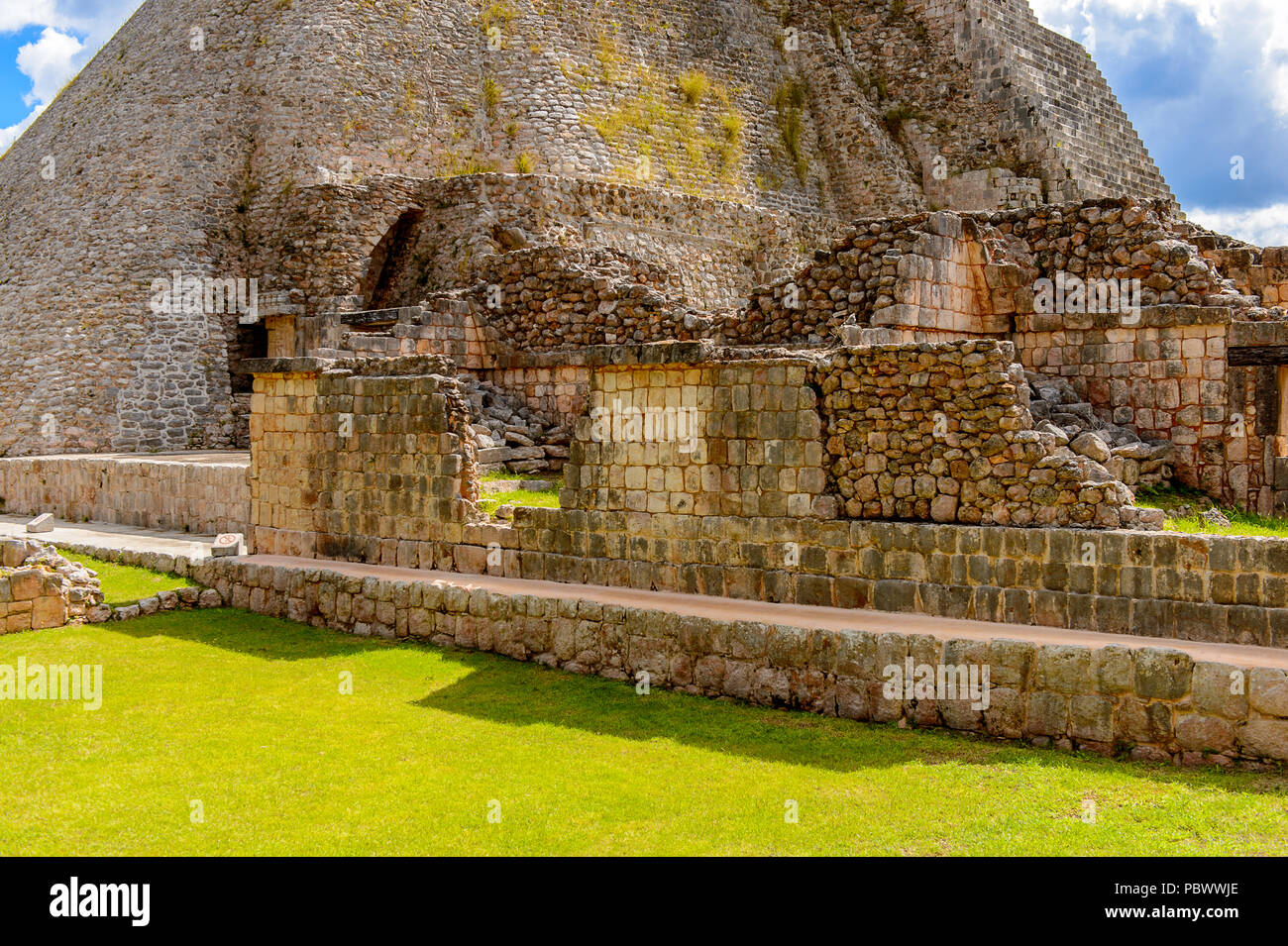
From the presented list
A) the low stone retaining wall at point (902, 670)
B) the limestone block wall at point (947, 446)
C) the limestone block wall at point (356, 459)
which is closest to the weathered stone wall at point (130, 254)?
the limestone block wall at point (356, 459)

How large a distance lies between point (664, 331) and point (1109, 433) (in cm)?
651

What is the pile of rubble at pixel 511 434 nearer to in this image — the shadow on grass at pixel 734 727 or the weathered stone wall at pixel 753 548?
the weathered stone wall at pixel 753 548

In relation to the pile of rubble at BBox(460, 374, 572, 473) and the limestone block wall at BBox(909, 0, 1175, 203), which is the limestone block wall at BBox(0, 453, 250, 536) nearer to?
the pile of rubble at BBox(460, 374, 572, 473)

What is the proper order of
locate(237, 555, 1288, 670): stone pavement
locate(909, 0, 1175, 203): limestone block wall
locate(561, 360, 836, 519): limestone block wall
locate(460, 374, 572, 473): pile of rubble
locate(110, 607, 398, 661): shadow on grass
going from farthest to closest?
locate(909, 0, 1175, 203): limestone block wall
locate(460, 374, 572, 473): pile of rubble
locate(110, 607, 398, 661): shadow on grass
locate(561, 360, 836, 519): limestone block wall
locate(237, 555, 1288, 670): stone pavement

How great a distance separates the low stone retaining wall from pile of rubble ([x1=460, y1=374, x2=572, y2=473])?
3.96 m

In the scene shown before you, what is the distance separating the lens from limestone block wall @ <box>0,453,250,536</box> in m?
16.5

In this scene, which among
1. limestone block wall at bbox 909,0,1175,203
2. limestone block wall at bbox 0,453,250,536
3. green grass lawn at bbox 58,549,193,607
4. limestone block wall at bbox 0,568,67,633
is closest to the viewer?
limestone block wall at bbox 0,568,67,633

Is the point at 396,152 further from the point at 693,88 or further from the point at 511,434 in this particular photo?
the point at 511,434

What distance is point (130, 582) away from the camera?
45.6ft

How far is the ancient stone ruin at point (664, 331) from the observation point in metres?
8.87

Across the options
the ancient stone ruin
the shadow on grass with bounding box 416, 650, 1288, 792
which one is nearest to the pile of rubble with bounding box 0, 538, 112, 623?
the ancient stone ruin

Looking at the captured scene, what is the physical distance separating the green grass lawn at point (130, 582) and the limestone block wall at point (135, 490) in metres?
1.48

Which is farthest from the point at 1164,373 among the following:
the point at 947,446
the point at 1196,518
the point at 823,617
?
the point at 823,617

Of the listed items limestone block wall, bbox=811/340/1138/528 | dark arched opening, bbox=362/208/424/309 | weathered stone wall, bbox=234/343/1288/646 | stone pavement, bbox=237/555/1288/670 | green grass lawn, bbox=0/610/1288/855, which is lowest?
green grass lawn, bbox=0/610/1288/855
